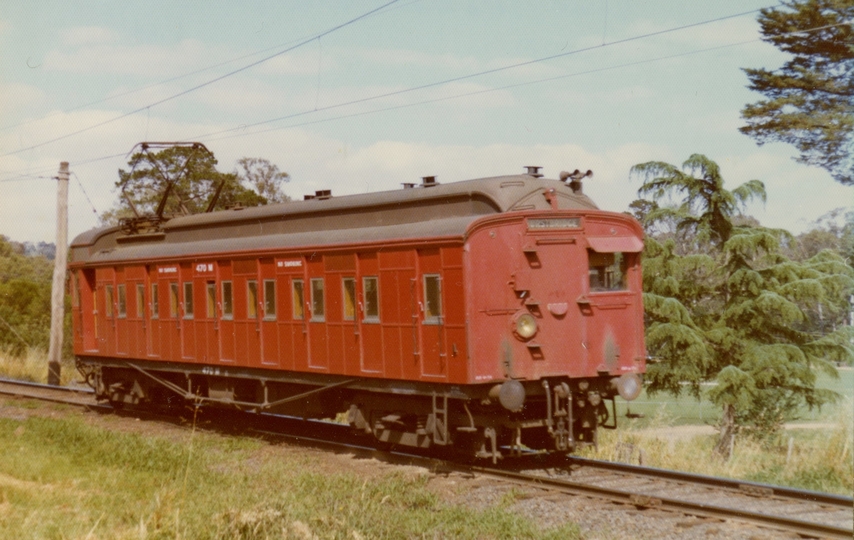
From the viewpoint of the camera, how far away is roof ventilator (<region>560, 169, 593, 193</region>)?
13.1 metres

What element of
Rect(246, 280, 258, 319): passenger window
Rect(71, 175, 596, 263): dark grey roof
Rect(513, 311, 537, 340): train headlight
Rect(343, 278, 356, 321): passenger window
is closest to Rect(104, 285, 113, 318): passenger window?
Rect(71, 175, 596, 263): dark grey roof

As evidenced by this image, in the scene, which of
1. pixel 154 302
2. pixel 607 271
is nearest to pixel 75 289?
pixel 154 302

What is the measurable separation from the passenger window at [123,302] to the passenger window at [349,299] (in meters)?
7.40

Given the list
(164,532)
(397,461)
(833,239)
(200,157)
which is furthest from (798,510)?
(833,239)

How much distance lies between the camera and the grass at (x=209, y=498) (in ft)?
28.0

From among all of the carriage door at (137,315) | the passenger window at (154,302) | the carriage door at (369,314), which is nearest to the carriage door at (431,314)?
the carriage door at (369,314)

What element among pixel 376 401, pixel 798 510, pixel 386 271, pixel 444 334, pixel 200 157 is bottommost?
pixel 798 510

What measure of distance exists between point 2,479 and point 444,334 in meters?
5.74

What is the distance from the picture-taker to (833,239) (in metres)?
46.1

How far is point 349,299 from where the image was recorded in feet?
43.8

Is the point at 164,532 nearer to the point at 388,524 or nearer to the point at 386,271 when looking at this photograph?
the point at 388,524

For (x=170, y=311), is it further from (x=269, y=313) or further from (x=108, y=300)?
(x=269, y=313)

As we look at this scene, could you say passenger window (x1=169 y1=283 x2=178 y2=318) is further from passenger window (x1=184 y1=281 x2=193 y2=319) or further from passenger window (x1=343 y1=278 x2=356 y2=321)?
passenger window (x1=343 y1=278 x2=356 y2=321)

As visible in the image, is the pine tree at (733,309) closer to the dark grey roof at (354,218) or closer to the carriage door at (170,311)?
the dark grey roof at (354,218)
